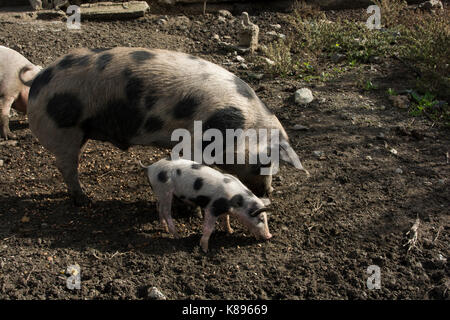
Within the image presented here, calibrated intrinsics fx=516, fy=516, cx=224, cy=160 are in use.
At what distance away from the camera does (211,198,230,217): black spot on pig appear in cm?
408

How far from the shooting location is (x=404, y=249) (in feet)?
13.9

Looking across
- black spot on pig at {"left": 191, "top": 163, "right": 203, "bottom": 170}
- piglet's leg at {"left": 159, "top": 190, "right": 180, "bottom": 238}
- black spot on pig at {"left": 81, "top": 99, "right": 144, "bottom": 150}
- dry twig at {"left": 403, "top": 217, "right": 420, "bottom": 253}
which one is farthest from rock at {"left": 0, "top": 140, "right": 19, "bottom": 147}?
dry twig at {"left": 403, "top": 217, "right": 420, "bottom": 253}

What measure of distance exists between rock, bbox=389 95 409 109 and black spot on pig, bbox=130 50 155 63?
3306 mm

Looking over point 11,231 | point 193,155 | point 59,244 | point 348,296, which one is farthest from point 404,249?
point 11,231

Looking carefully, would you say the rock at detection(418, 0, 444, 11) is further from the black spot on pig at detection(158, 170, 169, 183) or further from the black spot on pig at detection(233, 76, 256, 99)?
the black spot on pig at detection(158, 170, 169, 183)

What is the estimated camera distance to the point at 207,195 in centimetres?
413

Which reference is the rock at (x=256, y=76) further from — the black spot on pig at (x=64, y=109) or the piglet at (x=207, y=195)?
the black spot on pig at (x=64, y=109)

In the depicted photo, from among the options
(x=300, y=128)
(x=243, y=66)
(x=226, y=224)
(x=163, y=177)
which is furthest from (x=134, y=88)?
(x=243, y=66)

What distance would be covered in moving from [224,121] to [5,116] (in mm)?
3010

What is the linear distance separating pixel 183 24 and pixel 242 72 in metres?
1.94

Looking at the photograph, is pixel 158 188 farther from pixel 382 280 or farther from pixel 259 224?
pixel 382 280

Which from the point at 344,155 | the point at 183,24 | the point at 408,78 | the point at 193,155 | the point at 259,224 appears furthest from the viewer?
the point at 183,24

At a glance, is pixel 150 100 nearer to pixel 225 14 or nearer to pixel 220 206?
pixel 220 206

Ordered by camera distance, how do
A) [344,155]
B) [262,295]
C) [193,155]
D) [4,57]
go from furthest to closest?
[4,57]
[344,155]
[193,155]
[262,295]
